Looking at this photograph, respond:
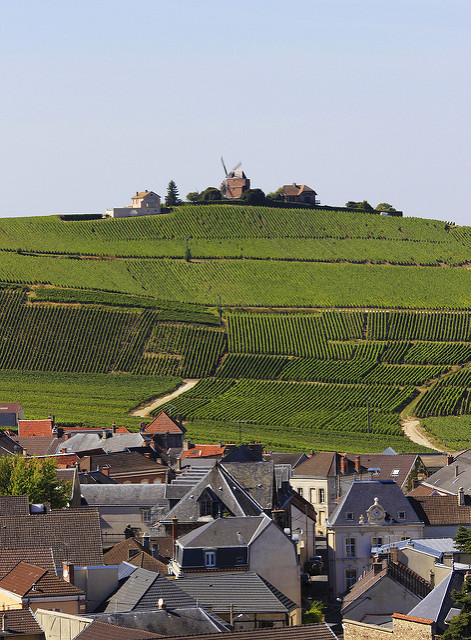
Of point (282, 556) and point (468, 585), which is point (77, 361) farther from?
point (468, 585)

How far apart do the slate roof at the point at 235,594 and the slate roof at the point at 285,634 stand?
709 cm

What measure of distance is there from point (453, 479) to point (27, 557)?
29.1 m

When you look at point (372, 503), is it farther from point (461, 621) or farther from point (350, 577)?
point (461, 621)

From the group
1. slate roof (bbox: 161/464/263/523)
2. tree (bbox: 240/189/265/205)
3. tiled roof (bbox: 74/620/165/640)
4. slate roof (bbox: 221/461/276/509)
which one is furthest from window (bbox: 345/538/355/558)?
tree (bbox: 240/189/265/205)

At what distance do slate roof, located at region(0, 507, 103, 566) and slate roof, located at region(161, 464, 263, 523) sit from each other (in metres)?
5.27

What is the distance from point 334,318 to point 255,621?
10172 cm

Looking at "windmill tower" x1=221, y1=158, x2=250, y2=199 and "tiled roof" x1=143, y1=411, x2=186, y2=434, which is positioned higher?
"windmill tower" x1=221, y1=158, x2=250, y2=199

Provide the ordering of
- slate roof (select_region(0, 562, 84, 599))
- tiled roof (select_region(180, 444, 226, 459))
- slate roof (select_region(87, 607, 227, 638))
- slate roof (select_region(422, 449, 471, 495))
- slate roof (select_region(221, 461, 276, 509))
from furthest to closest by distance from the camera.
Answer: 1. tiled roof (select_region(180, 444, 226, 459))
2. slate roof (select_region(422, 449, 471, 495))
3. slate roof (select_region(221, 461, 276, 509))
4. slate roof (select_region(0, 562, 84, 599))
5. slate roof (select_region(87, 607, 227, 638))

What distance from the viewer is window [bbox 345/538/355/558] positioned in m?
44.8

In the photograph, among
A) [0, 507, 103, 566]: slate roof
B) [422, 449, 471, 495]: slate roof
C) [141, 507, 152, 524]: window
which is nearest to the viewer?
[0, 507, 103, 566]: slate roof

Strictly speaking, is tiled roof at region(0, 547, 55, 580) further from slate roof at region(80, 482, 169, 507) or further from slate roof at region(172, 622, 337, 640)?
slate roof at region(80, 482, 169, 507)

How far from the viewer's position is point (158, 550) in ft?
128

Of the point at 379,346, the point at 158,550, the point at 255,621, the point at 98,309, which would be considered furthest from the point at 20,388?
the point at 255,621

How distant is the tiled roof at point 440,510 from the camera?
1794 inches
